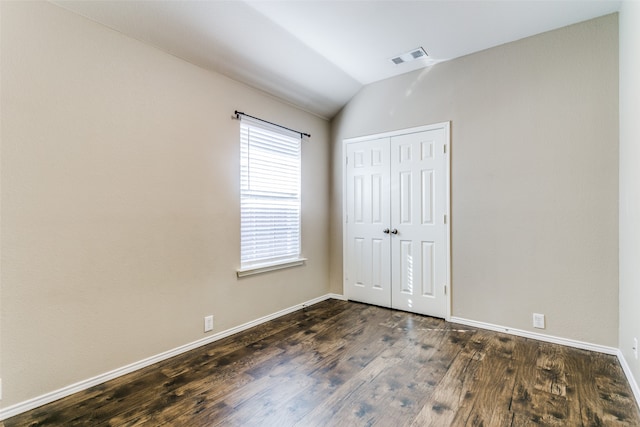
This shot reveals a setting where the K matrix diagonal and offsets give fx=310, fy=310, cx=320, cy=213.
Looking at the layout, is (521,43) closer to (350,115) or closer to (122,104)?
(350,115)

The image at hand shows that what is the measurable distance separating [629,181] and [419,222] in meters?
1.78

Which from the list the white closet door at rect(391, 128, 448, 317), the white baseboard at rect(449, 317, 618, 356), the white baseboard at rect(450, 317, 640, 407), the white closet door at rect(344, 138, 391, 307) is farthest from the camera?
the white closet door at rect(344, 138, 391, 307)

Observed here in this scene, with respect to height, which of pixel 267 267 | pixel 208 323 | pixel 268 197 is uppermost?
pixel 268 197

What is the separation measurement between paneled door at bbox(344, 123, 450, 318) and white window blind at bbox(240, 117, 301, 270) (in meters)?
0.83

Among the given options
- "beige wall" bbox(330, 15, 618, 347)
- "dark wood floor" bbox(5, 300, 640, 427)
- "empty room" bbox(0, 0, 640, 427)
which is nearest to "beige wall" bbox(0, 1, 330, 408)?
"empty room" bbox(0, 0, 640, 427)

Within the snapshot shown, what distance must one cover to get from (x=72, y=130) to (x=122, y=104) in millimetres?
395

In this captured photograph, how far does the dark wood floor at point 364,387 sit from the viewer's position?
1.80 metres

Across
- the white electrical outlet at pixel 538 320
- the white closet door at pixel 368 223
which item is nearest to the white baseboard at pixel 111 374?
the white closet door at pixel 368 223

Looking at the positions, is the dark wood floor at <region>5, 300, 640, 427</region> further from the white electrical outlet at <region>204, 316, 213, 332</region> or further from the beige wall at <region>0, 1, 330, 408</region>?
the beige wall at <region>0, 1, 330, 408</region>

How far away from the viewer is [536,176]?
9.55 ft

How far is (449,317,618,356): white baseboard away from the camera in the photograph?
8.54 feet

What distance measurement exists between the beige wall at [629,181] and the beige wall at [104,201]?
3.07 metres

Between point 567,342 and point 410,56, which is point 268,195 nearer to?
point 410,56

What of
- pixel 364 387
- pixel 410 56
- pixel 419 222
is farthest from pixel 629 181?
pixel 364 387
